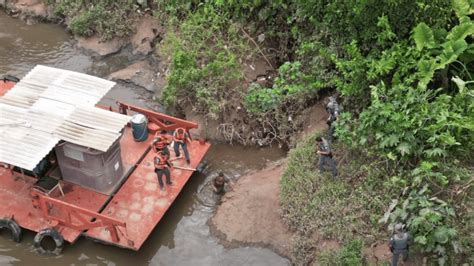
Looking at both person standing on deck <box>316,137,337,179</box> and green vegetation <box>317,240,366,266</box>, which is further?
person standing on deck <box>316,137,337,179</box>

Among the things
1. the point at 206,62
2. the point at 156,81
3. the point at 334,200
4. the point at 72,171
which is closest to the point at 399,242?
the point at 334,200

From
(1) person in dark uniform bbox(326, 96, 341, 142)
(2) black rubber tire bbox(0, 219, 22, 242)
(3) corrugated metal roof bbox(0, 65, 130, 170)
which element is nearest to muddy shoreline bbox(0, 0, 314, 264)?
(1) person in dark uniform bbox(326, 96, 341, 142)

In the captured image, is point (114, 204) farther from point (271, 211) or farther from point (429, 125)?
point (429, 125)

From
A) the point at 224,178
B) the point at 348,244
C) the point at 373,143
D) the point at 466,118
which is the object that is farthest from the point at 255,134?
the point at 466,118

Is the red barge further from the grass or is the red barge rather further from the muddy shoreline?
the grass

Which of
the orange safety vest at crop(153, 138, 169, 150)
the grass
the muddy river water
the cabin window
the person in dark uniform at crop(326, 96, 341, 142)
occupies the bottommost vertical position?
the muddy river water

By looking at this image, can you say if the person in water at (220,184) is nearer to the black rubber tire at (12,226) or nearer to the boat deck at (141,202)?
the boat deck at (141,202)

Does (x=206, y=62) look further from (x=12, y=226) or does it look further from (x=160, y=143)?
(x=12, y=226)
